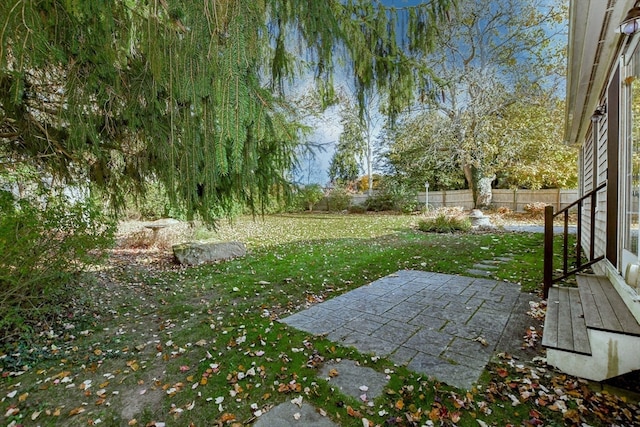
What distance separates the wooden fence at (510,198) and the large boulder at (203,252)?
11.8 m

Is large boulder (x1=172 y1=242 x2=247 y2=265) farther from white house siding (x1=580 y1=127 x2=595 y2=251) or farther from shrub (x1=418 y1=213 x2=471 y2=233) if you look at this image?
white house siding (x1=580 y1=127 x2=595 y2=251)

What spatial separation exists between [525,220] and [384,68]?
12.0 meters

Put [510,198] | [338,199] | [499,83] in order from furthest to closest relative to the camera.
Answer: [338,199]
[510,198]
[499,83]

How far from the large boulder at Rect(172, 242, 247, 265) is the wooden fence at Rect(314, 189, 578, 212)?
38.7 ft

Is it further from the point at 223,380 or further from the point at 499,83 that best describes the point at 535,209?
the point at 223,380

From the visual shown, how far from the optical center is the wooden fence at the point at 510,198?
42.9 ft

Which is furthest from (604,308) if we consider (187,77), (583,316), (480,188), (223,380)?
(480,188)

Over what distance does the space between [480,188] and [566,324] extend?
1318cm

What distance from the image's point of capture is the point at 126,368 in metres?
2.39

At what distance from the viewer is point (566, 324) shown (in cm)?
250

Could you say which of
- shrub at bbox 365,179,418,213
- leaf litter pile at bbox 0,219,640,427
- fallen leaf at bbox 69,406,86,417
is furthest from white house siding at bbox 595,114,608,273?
shrub at bbox 365,179,418,213

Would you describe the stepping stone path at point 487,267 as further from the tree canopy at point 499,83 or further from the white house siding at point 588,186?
the tree canopy at point 499,83

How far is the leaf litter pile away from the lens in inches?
73.0

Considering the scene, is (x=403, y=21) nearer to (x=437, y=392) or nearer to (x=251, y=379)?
(x=437, y=392)
